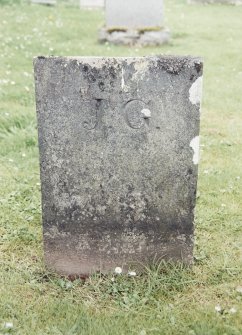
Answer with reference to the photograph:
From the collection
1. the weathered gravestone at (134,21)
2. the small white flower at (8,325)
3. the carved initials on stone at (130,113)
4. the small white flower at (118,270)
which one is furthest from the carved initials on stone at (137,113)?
the weathered gravestone at (134,21)

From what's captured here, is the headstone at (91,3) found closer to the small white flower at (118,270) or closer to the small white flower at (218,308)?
the small white flower at (118,270)

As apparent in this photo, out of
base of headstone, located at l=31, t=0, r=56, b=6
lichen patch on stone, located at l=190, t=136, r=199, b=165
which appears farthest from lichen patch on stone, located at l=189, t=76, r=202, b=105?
base of headstone, located at l=31, t=0, r=56, b=6

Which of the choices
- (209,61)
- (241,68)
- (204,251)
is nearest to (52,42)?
(209,61)

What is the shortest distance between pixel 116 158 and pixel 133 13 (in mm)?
9181

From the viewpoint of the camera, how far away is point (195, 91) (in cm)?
319

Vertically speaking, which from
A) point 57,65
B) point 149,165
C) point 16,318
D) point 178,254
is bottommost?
point 16,318

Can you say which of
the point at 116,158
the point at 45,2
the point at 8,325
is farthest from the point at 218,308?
the point at 45,2

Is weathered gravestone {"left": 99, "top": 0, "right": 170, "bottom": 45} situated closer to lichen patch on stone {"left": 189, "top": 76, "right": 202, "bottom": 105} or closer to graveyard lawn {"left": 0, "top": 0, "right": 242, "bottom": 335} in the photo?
graveyard lawn {"left": 0, "top": 0, "right": 242, "bottom": 335}

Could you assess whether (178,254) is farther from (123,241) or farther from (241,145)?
(241,145)

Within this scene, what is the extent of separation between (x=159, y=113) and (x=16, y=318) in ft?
5.10

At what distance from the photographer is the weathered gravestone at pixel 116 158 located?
3174 mm

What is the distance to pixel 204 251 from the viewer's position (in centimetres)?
388

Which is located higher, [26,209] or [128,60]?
[128,60]

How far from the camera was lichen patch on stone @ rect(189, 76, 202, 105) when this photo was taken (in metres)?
3.19
